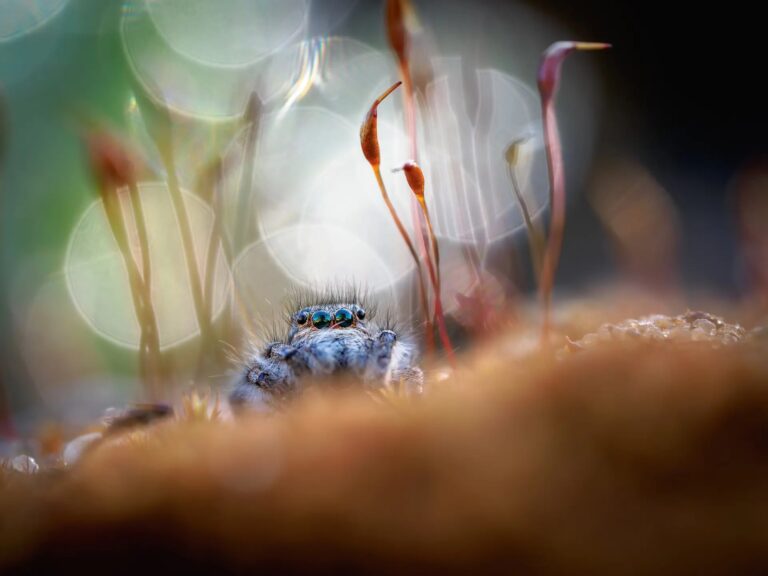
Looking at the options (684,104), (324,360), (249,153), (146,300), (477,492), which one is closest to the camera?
(477,492)

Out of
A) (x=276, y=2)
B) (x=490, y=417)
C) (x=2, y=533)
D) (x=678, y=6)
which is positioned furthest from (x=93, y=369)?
(x=678, y=6)

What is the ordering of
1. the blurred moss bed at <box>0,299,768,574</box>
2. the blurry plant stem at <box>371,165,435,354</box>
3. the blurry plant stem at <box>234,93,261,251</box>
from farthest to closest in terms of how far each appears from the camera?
1. the blurry plant stem at <box>234,93,261,251</box>
2. the blurry plant stem at <box>371,165,435,354</box>
3. the blurred moss bed at <box>0,299,768,574</box>

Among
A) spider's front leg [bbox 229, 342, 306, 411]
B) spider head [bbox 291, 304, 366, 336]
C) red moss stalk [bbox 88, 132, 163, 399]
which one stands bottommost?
spider's front leg [bbox 229, 342, 306, 411]

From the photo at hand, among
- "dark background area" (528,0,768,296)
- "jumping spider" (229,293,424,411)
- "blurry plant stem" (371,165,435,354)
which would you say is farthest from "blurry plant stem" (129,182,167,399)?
"dark background area" (528,0,768,296)

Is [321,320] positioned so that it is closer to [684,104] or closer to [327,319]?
[327,319]

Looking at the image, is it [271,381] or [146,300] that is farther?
[146,300]

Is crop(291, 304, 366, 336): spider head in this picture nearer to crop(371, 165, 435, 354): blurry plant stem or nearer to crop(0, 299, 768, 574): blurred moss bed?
crop(371, 165, 435, 354): blurry plant stem

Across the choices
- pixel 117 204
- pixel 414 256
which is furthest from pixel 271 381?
pixel 117 204

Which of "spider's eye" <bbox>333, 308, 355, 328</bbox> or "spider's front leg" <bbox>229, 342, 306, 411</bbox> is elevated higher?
"spider's eye" <bbox>333, 308, 355, 328</bbox>
